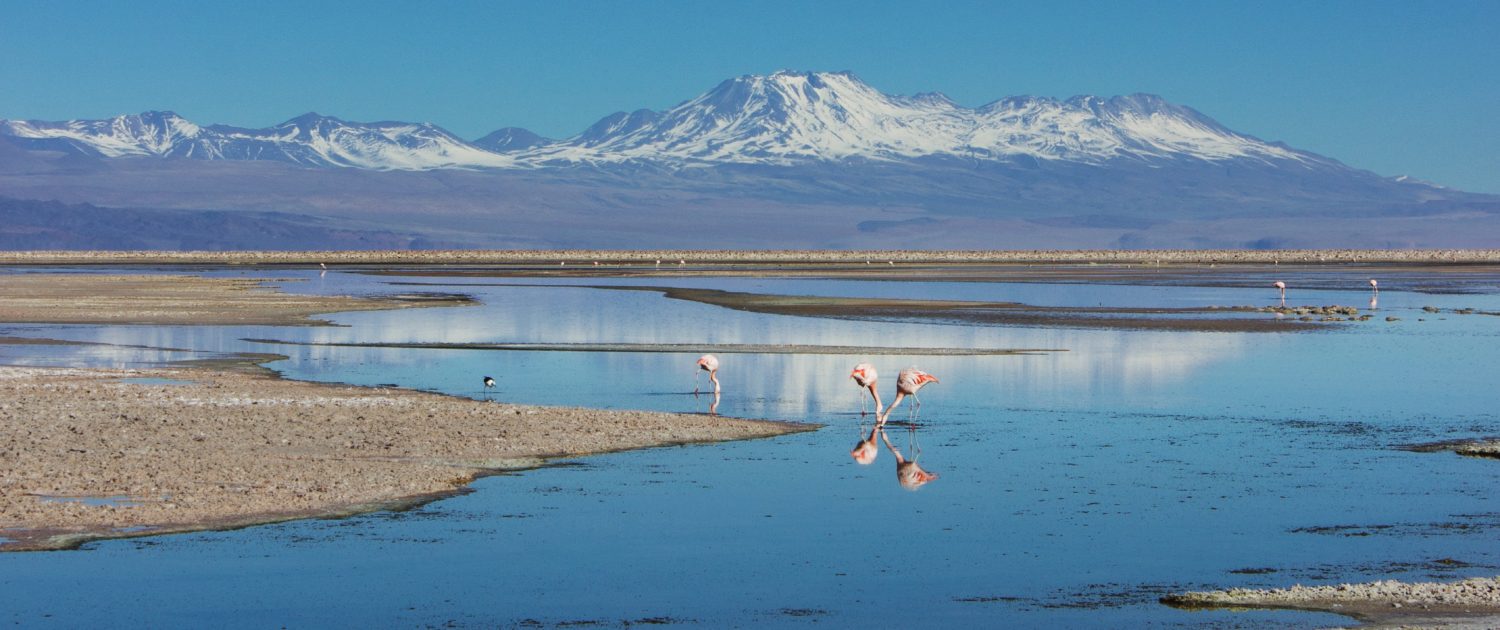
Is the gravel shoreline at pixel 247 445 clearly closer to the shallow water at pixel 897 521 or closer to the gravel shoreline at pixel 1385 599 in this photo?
the shallow water at pixel 897 521

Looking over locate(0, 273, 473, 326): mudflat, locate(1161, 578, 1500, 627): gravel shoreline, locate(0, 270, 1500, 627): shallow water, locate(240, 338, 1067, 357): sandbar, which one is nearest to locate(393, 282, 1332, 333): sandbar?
locate(240, 338, 1067, 357): sandbar

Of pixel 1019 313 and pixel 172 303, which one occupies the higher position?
pixel 1019 313

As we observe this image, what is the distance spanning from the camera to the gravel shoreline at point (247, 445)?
537 inches

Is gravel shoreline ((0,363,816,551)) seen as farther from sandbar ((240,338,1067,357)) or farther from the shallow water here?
sandbar ((240,338,1067,357))

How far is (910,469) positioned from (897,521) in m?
2.94

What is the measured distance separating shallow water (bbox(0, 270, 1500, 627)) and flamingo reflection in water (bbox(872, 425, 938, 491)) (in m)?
0.16

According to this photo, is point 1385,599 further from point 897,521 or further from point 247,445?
point 247,445

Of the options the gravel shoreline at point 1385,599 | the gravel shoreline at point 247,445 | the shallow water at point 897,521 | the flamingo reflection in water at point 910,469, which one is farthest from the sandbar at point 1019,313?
the gravel shoreline at point 1385,599

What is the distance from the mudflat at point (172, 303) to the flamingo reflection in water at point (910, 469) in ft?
79.2

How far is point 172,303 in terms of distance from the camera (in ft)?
158

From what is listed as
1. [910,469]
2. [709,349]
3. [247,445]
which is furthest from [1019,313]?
[247,445]

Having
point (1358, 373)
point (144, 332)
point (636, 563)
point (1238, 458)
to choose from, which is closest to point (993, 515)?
point (636, 563)

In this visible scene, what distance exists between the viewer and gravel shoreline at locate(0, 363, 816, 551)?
13648 mm

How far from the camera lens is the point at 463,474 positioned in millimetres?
15969
